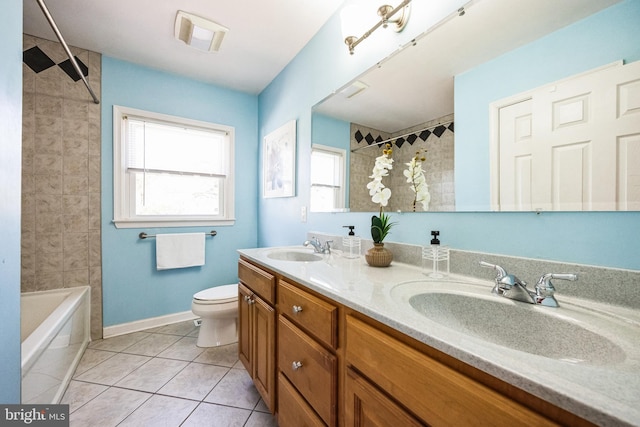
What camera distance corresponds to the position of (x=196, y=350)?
1.97 metres

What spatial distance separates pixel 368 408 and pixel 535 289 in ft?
1.86

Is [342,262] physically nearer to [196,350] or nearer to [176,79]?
[196,350]

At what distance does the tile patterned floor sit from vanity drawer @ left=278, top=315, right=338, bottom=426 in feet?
1.80

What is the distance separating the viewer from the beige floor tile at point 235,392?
144 cm

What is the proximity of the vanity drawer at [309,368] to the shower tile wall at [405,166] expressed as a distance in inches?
29.2

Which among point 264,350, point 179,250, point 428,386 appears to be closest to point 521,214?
point 428,386

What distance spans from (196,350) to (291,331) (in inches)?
55.2

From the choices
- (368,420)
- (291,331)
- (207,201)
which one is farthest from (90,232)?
(368,420)

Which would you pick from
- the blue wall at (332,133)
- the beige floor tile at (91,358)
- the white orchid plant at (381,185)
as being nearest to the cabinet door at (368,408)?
the white orchid plant at (381,185)

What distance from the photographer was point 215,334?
6.70ft

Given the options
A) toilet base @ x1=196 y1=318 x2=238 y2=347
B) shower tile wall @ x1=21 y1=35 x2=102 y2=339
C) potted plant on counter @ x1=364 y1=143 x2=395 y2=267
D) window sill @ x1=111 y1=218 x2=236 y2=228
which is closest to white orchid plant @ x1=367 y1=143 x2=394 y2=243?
potted plant on counter @ x1=364 y1=143 x2=395 y2=267

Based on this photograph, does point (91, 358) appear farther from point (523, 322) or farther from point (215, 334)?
point (523, 322)

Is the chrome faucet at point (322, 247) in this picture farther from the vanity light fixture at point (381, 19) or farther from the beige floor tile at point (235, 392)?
the vanity light fixture at point (381, 19)

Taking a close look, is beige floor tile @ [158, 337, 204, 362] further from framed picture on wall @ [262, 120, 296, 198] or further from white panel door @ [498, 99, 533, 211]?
white panel door @ [498, 99, 533, 211]
